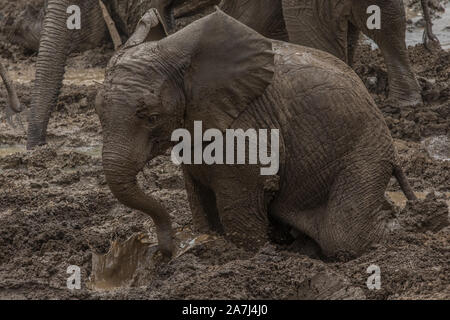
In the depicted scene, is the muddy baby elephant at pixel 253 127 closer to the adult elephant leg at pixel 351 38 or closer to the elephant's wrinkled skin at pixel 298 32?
the elephant's wrinkled skin at pixel 298 32

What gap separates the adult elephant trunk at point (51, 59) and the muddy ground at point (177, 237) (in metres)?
0.31

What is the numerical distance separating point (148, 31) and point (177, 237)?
1.00m

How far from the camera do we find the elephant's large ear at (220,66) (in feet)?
14.4

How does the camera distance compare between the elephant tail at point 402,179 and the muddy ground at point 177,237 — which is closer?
the muddy ground at point 177,237

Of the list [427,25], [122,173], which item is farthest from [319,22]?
[122,173]

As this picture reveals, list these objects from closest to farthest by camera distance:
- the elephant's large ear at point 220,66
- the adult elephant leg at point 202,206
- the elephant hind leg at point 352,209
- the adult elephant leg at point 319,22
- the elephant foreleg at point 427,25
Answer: the elephant's large ear at point 220,66, the elephant hind leg at point 352,209, the adult elephant leg at point 202,206, the adult elephant leg at point 319,22, the elephant foreleg at point 427,25

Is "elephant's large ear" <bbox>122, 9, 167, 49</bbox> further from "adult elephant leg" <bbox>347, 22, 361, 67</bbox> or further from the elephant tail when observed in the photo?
"adult elephant leg" <bbox>347, 22, 361, 67</bbox>

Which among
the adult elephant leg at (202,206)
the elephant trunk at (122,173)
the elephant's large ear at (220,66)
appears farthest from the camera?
the adult elephant leg at (202,206)

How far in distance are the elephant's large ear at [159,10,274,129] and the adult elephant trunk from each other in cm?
279

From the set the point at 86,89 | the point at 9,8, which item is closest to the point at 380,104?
the point at 86,89

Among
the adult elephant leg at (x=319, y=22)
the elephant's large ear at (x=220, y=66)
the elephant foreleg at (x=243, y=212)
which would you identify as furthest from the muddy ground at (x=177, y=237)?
the adult elephant leg at (x=319, y=22)

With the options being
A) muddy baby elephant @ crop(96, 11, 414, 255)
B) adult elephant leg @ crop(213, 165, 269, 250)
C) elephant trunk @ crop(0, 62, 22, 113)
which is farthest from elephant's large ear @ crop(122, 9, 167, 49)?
elephant trunk @ crop(0, 62, 22, 113)

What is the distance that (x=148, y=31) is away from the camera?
4.53 m

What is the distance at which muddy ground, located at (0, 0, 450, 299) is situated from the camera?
4.25 meters
